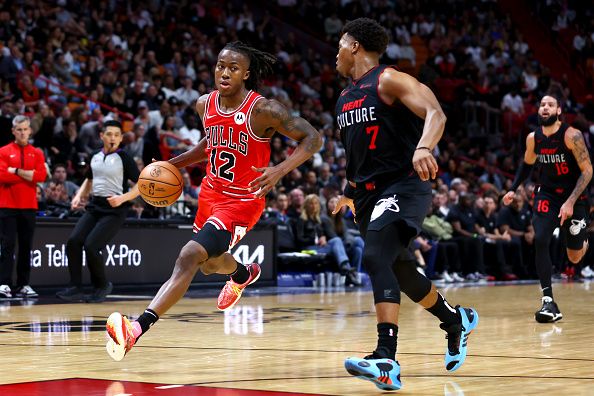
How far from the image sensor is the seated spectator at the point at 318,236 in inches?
627

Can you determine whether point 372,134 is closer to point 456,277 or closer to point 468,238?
point 456,277

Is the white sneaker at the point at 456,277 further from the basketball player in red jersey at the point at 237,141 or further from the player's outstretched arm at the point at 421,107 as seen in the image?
the player's outstretched arm at the point at 421,107

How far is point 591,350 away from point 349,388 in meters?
2.43

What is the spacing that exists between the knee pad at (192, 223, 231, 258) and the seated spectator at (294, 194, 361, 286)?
30.6ft

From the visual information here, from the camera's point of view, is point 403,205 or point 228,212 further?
point 228,212

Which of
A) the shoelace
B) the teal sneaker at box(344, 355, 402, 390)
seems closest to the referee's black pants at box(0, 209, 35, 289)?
the shoelace

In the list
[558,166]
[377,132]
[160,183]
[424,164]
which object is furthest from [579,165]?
[424,164]

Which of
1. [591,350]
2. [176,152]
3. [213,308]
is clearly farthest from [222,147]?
[176,152]

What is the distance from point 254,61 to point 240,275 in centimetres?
181

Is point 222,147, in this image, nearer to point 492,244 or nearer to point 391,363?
point 391,363

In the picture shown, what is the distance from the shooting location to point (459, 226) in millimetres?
18344

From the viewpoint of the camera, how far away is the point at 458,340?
577 centimetres

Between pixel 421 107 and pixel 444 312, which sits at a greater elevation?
pixel 421 107

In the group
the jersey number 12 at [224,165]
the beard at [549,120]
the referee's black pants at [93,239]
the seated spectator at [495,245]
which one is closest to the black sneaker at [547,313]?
the beard at [549,120]
